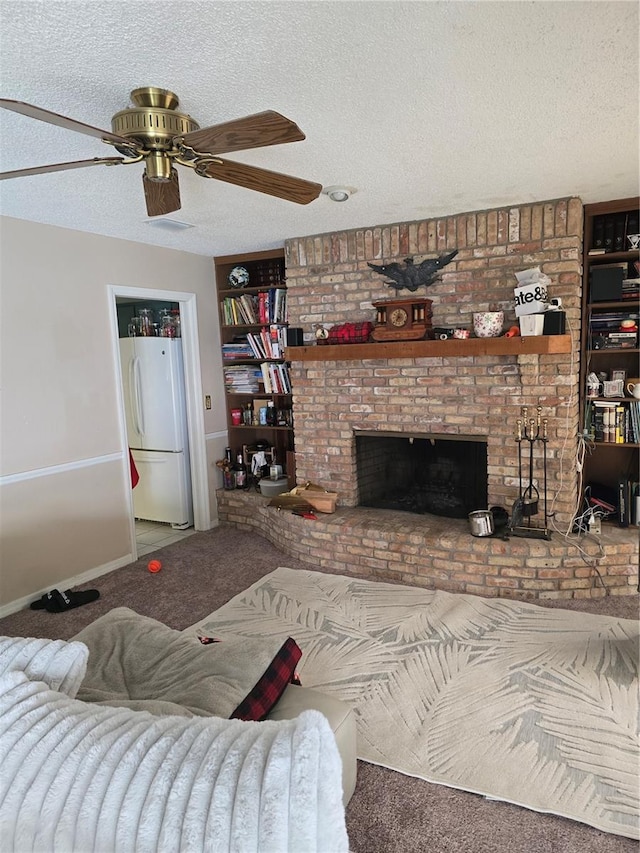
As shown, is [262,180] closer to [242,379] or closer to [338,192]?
[338,192]

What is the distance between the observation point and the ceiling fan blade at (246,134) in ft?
4.82

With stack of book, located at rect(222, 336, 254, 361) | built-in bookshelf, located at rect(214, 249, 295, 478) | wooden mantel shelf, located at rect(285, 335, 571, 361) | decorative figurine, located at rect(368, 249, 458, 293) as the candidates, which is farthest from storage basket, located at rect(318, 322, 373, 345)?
stack of book, located at rect(222, 336, 254, 361)

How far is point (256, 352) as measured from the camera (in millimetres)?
4832

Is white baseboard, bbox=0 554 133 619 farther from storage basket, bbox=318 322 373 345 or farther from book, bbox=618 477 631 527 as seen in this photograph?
book, bbox=618 477 631 527

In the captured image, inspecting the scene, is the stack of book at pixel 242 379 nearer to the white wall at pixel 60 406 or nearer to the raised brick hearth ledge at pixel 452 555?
the white wall at pixel 60 406

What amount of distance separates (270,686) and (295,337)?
9.73 feet

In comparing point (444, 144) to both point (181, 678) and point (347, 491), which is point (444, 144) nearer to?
point (181, 678)

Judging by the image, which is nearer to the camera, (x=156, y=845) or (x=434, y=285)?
(x=156, y=845)

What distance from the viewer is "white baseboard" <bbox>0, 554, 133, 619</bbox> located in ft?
11.2

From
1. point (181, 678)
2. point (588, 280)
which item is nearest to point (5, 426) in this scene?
point (181, 678)

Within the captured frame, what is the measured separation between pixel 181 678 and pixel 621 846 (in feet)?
4.84

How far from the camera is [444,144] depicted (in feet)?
7.66

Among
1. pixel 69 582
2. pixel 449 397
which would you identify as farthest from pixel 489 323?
pixel 69 582

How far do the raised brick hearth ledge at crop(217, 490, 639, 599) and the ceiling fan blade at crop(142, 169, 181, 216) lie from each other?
2.49 metres
